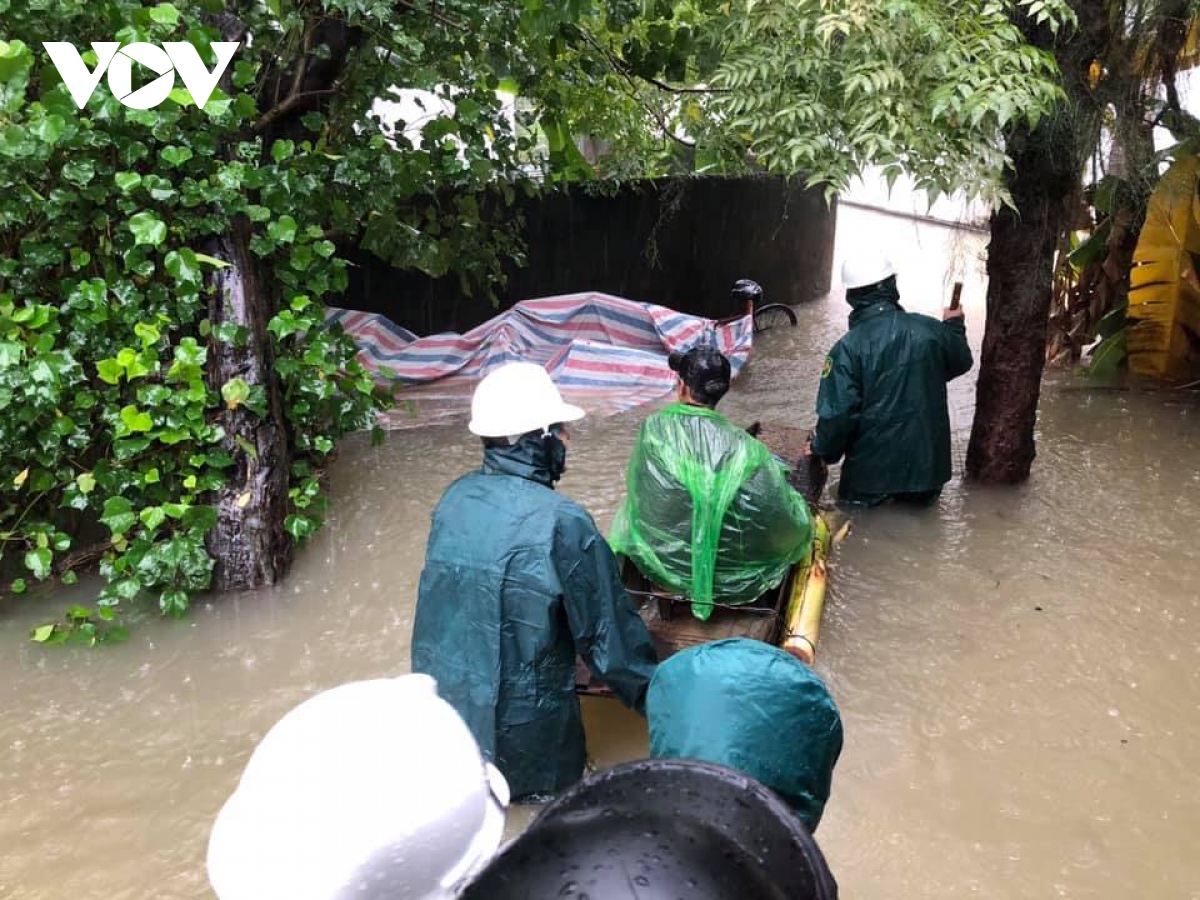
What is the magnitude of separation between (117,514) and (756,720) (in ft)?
12.2

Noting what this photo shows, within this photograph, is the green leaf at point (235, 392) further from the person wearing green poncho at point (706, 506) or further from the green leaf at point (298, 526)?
the person wearing green poncho at point (706, 506)

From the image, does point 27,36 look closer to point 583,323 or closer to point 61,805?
point 61,805

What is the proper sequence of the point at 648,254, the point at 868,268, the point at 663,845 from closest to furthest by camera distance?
the point at 663,845
the point at 868,268
the point at 648,254

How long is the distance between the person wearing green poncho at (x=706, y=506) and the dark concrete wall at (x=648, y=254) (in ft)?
16.9

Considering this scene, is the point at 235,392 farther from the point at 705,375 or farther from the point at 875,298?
the point at 875,298

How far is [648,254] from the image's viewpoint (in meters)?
10.5

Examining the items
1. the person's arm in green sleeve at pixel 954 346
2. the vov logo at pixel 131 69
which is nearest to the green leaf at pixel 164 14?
the vov logo at pixel 131 69

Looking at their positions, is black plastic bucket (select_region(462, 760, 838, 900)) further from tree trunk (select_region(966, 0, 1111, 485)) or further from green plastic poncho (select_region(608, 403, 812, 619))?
tree trunk (select_region(966, 0, 1111, 485))

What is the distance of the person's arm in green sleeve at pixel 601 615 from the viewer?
117 inches

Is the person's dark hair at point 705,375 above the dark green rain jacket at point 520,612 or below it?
above

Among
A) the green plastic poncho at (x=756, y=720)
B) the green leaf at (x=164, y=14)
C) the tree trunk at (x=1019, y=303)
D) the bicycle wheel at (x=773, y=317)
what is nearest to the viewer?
the green plastic poncho at (x=756, y=720)

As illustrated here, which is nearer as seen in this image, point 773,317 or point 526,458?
point 526,458

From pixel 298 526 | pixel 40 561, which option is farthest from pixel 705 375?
pixel 40 561

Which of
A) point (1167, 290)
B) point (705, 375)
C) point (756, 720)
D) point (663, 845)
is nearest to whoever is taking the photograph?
point (663, 845)
